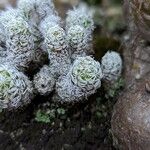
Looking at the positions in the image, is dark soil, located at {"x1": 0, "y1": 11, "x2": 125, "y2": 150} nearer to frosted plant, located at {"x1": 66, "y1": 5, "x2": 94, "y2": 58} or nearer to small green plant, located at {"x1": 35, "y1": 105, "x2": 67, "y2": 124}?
small green plant, located at {"x1": 35, "y1": 105, "x2": 67, "y2": 124}

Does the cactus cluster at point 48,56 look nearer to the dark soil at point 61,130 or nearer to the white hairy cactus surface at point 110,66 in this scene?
the white hairy cactus surface at point 110,66

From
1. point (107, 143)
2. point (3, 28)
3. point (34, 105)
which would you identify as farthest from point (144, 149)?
point (3, 28)

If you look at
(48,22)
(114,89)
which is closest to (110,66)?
(114,89)

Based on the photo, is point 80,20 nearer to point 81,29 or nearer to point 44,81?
point 81,29

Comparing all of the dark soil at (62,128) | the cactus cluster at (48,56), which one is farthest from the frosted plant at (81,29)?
the dark soil at (62,128)

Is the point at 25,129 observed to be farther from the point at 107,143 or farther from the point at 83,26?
the point at 83,26

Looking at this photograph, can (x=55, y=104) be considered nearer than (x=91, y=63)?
No

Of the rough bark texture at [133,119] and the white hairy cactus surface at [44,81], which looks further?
the white hairy cactus surface at [44,81]
